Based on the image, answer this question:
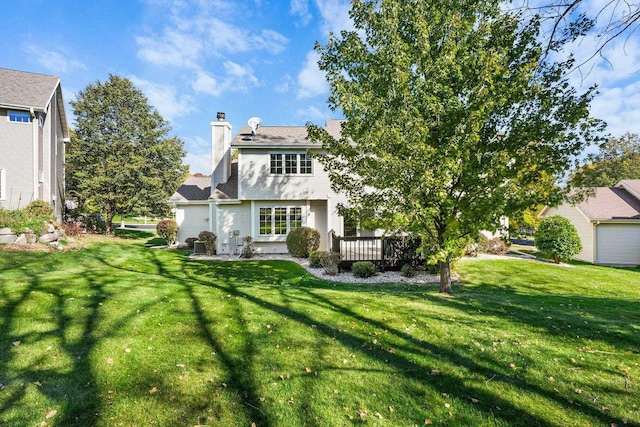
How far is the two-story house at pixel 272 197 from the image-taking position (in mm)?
15734

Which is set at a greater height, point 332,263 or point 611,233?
point 611,233

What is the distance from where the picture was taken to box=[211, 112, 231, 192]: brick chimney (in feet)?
57.6

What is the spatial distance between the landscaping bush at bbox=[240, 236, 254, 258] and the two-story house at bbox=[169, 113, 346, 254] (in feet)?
1.30

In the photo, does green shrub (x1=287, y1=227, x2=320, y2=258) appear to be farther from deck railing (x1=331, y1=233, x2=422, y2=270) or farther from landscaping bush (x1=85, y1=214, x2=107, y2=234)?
landscaping bush (x1=85, y1=214, x2=107, y2=234)

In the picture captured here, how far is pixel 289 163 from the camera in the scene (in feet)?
52.2

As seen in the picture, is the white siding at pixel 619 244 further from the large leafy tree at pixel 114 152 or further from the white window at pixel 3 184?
the white window at pixel 3 184

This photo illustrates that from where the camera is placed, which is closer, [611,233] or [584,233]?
[611,233]

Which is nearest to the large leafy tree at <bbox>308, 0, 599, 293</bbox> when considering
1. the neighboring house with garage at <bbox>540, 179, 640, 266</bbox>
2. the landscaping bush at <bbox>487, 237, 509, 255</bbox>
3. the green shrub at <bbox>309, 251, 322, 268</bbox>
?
the green shrub at <bbox>309, 251, 322, 268</bbox>

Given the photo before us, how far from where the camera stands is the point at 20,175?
49.7 ft

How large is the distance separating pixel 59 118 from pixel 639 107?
96.1 ft

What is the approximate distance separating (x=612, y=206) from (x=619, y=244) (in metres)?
2.44

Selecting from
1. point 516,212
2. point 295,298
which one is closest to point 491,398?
point 295,298

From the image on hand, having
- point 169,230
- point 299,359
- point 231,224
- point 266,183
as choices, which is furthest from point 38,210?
point 299,359

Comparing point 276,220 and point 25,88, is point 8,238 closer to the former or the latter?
point 25,88
